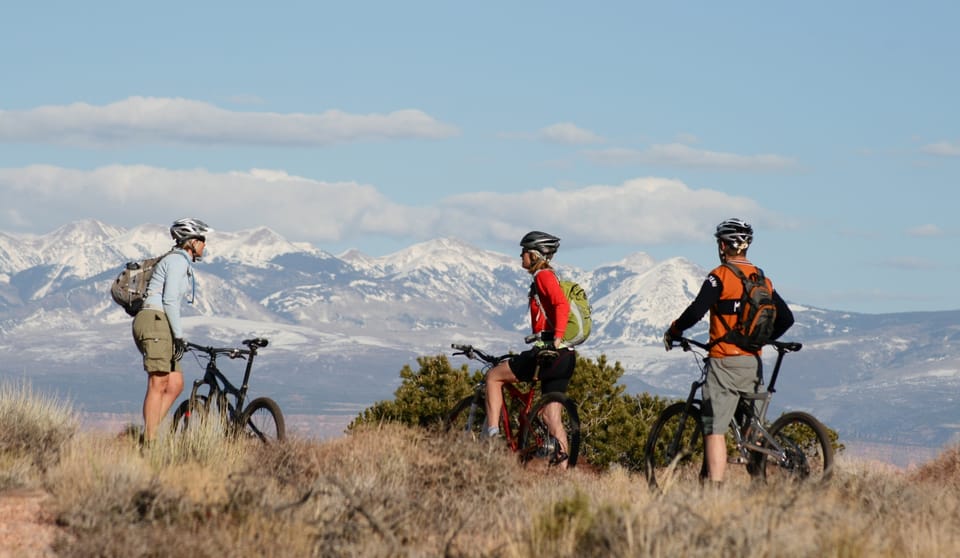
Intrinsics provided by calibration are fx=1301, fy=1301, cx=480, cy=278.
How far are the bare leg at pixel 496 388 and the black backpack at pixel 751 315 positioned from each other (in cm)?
243

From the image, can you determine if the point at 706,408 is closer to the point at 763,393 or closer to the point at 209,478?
the point at 763,393

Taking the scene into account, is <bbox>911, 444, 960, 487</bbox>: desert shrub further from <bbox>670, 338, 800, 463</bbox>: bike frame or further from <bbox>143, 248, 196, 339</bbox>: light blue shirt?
<bbox>143, 248, 196, 339</bbox>: light blue shirt


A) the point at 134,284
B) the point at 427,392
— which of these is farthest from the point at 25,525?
the point at 427,392

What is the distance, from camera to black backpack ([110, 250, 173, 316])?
41.2 ft

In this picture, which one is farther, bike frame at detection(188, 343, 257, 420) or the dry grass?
bike frame at detection(188, 343, 257, 420)

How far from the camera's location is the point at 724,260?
10438mm

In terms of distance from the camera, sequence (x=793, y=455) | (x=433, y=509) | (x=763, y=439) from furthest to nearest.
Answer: (x=763, y=439)
(x=793, y=455)
(x=433, y=509)

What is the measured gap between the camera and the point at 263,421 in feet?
41.9

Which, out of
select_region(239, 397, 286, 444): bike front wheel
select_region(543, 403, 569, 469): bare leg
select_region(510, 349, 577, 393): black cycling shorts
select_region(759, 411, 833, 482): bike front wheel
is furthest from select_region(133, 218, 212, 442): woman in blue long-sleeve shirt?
select_region(759, 411, 833, 482): bike front wheel

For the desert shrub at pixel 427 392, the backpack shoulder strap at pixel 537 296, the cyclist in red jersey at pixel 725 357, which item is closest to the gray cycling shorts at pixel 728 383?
the cyclist in red jersey at pixel 725 357

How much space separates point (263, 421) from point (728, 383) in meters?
4.79

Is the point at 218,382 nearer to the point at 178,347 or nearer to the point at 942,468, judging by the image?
the point at 178,347

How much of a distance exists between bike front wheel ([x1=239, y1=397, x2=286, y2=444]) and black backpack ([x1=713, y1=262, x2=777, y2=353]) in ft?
14.6

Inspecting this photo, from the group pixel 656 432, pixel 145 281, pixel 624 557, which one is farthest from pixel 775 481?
pixel 145 281
